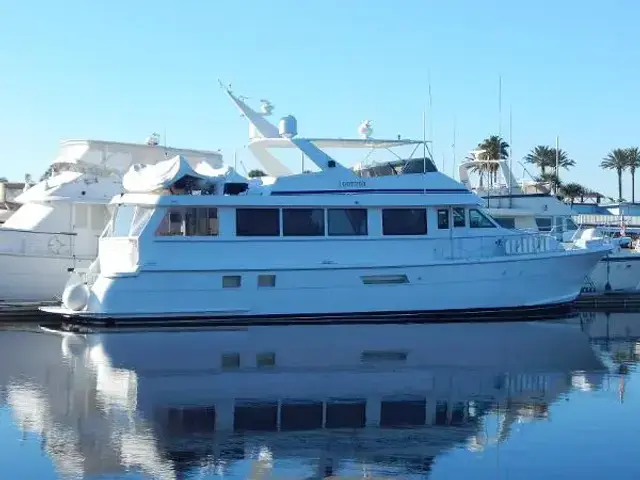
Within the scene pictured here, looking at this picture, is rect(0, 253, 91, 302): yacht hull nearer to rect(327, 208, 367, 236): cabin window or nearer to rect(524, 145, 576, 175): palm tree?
rect(327, 208, 367, 236): cabin window

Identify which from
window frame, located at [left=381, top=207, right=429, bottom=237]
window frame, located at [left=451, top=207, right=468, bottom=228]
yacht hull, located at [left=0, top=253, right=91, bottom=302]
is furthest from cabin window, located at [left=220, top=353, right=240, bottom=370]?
yacht hull, located at [left=0, top=253, right=91, bottom=302]

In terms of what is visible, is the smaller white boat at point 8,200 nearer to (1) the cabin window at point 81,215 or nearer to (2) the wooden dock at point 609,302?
(1) the cabin window at point 81,215

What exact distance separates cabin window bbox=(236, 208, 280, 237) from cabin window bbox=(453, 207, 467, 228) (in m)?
4.24

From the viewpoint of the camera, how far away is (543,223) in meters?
25.2

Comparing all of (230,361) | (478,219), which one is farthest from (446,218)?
(230,361)

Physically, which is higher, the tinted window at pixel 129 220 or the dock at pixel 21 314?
the tinted window at pixel 129 220

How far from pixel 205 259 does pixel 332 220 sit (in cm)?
303

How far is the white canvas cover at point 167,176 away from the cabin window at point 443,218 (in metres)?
4.64

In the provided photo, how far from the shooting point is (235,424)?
914cm

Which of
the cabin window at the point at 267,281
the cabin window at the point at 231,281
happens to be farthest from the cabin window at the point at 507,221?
the cabin window at the point at 231,281

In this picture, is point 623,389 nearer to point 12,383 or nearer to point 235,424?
point 235,424

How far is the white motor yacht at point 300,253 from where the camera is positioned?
1838 cm

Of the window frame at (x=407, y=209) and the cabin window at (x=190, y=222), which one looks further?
the window frame at (x=407, y=209)

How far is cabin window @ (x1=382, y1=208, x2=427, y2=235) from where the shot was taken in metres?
19.4
